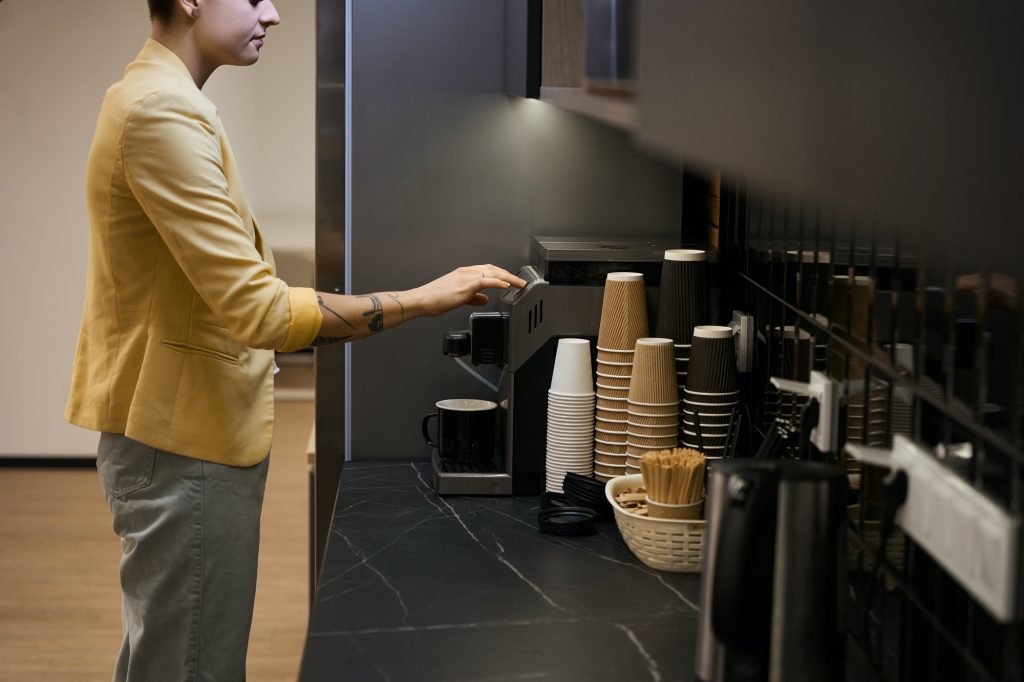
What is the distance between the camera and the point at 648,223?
2.46 metres

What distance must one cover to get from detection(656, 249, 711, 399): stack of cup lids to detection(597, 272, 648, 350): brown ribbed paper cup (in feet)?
0.15

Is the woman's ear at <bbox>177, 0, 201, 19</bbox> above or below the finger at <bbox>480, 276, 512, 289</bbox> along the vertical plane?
above

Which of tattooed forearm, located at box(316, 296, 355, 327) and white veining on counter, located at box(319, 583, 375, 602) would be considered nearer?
white veining on counter, located at box(319, 583, 375, 602)

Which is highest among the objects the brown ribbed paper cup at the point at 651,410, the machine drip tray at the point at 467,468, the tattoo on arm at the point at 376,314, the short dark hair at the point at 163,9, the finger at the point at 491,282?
the short dark hair at the point at 163,9

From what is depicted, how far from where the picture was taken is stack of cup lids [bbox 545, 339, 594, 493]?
210 centimetres

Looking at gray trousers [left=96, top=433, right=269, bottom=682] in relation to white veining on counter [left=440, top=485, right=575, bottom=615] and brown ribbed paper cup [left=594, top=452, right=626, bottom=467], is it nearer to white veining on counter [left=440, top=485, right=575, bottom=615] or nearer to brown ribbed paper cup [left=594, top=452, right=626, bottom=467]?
white veining on counter [left=440, top=485, right=575, bottom=615]

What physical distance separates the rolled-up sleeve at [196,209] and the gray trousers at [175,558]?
0.30 m

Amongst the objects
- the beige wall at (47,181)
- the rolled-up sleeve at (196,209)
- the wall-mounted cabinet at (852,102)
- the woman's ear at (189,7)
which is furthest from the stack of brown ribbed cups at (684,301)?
the beige wall at (47,181)

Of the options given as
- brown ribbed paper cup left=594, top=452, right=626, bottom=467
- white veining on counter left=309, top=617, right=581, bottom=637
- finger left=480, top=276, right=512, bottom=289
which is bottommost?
white veining on counter left=309, top=617, right=581, bottom=637

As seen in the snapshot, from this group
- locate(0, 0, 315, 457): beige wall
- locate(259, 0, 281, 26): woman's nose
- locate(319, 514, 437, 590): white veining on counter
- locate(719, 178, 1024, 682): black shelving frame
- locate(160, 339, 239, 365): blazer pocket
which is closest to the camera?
locate(719, 178, 1024, 682): black shelving frame

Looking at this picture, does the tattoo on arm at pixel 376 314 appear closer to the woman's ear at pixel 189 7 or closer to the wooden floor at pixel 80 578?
the woman's ear at pixel 189 7


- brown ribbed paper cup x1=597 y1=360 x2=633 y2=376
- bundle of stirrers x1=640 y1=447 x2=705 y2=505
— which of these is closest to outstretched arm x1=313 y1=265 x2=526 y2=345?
brown ribbed paper cup x1=597 y1=360 x2=633 y2=376

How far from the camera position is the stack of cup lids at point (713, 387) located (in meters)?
1.96

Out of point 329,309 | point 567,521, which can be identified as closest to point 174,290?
point 329,309
